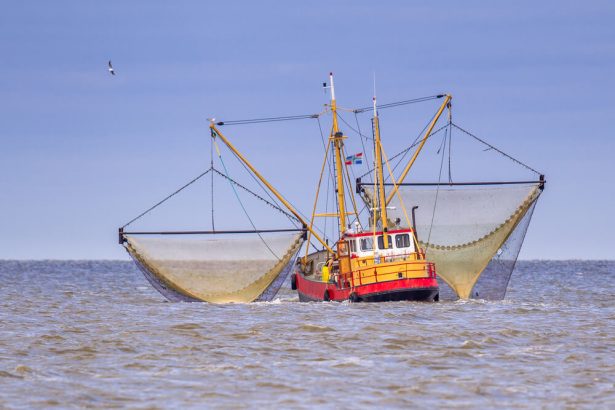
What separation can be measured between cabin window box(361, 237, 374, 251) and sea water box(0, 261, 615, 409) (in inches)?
287

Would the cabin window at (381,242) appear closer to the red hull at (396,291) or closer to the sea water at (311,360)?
the red hull at (396,291)

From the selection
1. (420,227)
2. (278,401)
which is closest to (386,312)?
(420,227)

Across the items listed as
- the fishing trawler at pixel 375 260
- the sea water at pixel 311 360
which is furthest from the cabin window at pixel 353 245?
the sea water at pixel 311 360

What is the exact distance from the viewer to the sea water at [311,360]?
1975cm

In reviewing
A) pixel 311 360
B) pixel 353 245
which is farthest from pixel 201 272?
pixel 311 360

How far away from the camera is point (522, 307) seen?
4334 cm

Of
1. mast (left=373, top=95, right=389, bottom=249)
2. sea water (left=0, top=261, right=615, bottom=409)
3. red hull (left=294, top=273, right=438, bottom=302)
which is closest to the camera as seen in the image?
sea water (left=0, top=261, right=615, bottom=409)

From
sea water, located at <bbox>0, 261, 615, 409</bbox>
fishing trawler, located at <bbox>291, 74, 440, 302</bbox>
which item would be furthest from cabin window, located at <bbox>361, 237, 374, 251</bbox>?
sea water, located at <bbox>0, 261, 615, 409</bbox>

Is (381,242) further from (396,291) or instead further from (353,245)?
(396,291)

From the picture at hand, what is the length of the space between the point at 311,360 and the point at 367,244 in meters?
21.8

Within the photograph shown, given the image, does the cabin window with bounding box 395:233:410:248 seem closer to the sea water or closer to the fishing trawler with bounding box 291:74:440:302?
the fishing trawler with bounding box 291:74:440:302

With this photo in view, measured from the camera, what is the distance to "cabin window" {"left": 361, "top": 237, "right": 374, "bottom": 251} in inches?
1816

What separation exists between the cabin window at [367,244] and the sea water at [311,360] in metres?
7.29

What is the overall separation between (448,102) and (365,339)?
22.3 meters
